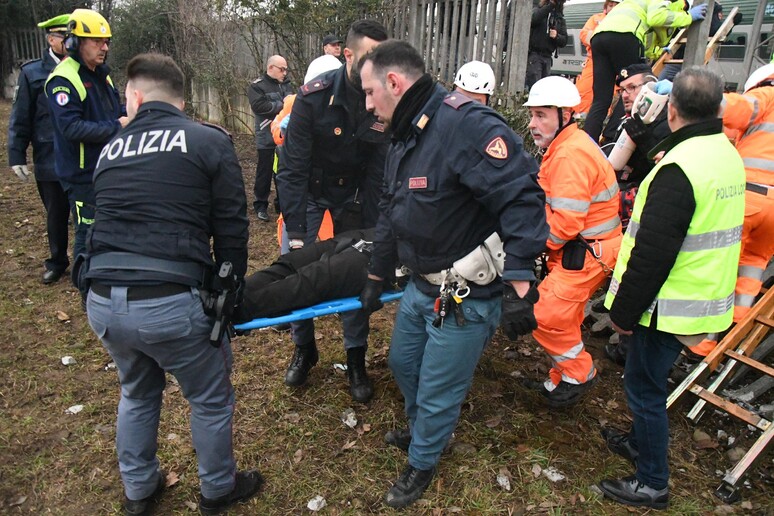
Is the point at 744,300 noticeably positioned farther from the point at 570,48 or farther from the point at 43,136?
the point at 570,48

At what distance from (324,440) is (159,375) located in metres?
1.19

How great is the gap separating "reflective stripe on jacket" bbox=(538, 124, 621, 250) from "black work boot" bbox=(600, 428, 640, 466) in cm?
121

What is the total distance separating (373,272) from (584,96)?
421cm

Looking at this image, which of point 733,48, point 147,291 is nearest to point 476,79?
point 147,291

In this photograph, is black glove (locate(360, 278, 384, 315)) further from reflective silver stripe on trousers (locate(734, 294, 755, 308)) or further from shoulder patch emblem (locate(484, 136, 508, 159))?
reflective silver stripe on trousers (locate(734, 294, 755, 308))

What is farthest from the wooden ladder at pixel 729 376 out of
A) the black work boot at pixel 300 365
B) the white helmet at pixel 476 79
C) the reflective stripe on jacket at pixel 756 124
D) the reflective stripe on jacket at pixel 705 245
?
the white helmet at pixel 476 79

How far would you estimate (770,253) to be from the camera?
150 inches

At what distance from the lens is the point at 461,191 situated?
95.6 inches

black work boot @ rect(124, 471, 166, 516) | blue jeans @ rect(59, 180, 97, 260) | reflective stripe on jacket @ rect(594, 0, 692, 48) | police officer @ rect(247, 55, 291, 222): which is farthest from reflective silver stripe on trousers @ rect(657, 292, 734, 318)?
police officer @ rect(247, 55, 291, 222)

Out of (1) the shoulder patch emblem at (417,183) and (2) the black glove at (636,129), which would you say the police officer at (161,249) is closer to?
(1) the shoulder patch emblem at (417,183)

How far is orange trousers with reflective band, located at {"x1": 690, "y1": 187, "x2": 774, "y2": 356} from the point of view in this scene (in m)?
3.62

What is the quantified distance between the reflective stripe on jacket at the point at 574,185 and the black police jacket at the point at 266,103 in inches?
198

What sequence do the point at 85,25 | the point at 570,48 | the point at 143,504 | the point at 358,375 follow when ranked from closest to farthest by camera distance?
the point at 143,504
the point at 358,375
the point at 85,25
the point at 570,48

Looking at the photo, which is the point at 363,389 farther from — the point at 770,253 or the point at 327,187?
the point at 770,253
